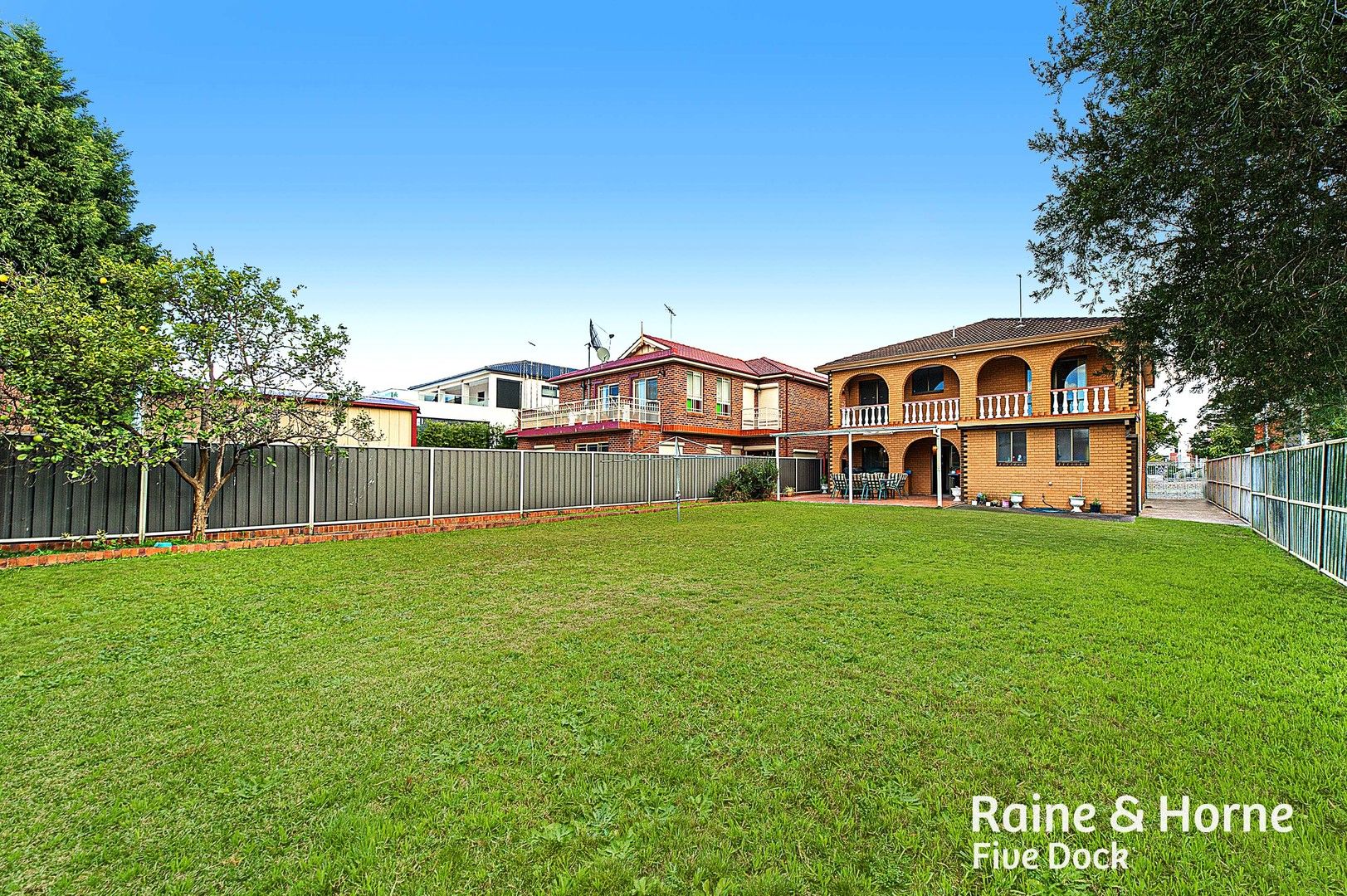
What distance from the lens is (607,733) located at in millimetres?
3000

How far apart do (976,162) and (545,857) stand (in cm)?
1511

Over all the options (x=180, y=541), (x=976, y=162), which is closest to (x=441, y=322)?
(x=180, y=541)

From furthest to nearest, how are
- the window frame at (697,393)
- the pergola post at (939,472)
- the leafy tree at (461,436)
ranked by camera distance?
the leafy tree at (461,436) < the window frame at (697,393) < the pergola post at (939,472)

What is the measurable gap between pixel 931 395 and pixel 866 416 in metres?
2.75

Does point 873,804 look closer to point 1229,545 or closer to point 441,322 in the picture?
point 1229,545

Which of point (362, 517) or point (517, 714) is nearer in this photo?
point (517, 714)

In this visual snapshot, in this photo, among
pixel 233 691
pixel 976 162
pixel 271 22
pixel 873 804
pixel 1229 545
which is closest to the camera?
pixel 873 804

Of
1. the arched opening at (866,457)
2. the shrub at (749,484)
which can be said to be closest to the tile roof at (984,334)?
the arched opening at (866,457)

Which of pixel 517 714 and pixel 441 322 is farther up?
pixel 441 322

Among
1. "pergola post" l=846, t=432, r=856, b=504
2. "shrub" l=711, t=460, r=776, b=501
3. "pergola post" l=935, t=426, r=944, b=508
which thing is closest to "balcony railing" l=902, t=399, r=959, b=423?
"pergola post" l=935, t=426, r=944, b=508

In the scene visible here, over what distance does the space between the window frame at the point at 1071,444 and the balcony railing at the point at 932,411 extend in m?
3.38

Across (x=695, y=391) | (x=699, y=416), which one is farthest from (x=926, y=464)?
(x=695, y=391)

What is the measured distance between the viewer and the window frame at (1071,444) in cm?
1839

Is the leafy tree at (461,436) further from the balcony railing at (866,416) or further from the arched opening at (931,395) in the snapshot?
the arched opening at (931,395)
